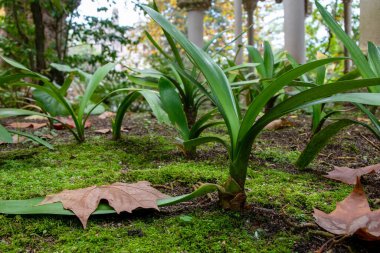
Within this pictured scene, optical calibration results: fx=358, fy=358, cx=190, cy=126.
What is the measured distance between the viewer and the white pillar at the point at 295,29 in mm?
3000

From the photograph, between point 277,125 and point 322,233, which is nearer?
point 322,233

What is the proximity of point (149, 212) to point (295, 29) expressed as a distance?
2643mm

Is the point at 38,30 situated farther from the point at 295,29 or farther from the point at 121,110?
the point at 295,29

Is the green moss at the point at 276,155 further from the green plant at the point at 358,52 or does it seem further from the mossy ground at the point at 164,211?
the green plant at the point at 358,52

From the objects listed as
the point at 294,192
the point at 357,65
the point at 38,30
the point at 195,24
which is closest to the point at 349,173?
the point at 294,192

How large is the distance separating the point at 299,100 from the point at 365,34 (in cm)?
134

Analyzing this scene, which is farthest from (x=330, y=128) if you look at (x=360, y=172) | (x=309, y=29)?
(x=309, y=29)

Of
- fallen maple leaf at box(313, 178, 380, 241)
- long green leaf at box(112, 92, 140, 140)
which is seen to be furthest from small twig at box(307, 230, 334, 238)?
long green leaf at box(112, 92, 140, 140)

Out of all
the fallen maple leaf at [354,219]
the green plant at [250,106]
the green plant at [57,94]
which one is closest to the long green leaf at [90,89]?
the green plant at [57,94]

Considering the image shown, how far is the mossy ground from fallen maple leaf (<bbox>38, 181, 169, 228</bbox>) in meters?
0.03

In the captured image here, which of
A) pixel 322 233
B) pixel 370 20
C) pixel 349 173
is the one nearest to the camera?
pixel 322 233

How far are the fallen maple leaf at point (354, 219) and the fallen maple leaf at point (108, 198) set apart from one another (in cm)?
35

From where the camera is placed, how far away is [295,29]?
3.03 meters

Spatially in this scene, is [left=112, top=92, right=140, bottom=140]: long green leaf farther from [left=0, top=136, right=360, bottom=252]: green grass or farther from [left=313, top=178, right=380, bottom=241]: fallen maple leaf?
[left=313, top=178, right=380, bottom=241]: fallen maple leaf
